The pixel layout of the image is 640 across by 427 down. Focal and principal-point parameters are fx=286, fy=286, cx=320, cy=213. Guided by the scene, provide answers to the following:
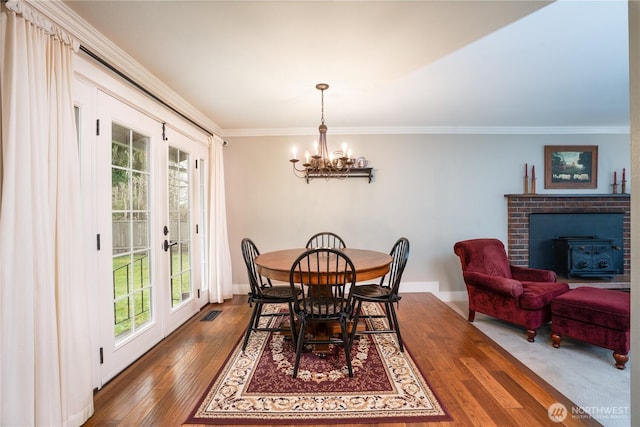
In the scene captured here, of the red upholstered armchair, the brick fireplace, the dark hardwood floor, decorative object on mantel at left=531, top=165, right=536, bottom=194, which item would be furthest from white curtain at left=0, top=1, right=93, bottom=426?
decorative object on mantel at left=531, top=165, right=536, bottom=194

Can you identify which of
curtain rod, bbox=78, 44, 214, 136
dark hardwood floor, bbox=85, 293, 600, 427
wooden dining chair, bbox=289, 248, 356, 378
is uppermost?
curtain rod, bbox=78, 44, 214, 136

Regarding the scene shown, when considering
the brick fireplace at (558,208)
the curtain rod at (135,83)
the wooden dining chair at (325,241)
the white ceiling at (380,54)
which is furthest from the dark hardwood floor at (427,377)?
the white ceiling at (380,54)

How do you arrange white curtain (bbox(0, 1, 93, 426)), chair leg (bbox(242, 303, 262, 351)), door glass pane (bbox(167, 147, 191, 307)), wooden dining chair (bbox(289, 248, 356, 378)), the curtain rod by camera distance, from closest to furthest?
white curtain (bbox(0, 1, 93, 426)) → the curtain rod → wooden dining chair (bbox(289, 248, 356, 378)) → chair leg (bbox(242, 303, 262, 351)) → door glass pane (bbox(167, 147, 191, 307))

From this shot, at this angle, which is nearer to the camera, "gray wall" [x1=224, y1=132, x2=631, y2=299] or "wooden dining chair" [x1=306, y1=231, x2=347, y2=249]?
"wooden dining chair" [x1=306, y1=231, x2=347, y2=249]

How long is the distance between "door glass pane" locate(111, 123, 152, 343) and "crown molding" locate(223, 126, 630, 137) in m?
1.84

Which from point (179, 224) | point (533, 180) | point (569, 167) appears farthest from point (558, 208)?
point (179, 224)

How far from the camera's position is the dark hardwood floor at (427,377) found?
174 centimetres

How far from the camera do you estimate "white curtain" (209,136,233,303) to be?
12.4 ft

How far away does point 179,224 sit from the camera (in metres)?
3.22

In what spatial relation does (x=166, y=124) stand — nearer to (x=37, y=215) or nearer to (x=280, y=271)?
(x=37, y=215)

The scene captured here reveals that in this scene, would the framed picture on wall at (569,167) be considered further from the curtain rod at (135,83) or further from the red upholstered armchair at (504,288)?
the curtain rod at (135,83)

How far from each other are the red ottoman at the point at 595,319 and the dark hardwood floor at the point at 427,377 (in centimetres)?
64

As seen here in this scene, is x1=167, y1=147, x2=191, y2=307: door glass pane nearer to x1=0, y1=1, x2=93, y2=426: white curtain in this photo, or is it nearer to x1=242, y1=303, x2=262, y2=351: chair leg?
x1=242, y1=303, x2=262, y2=351: chair leg

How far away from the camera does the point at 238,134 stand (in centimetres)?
422
